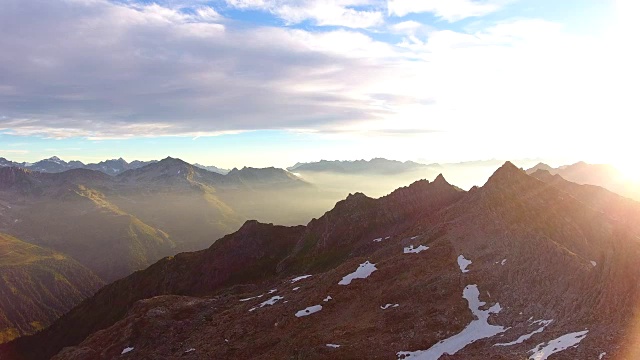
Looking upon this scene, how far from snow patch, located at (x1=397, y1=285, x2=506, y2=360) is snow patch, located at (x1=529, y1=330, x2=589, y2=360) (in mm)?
8747

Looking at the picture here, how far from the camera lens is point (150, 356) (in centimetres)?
8444

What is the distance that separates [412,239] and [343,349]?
160ft

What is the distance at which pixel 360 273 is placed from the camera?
301 ft

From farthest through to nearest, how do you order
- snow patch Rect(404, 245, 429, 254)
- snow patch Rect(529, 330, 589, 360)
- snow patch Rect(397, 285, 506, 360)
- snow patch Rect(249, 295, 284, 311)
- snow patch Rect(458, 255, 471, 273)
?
snow patch Rect(249, 295, 284, 311) < snow patch Rect(404, 245, 429, 254) < snow patch Rect(458, 255, 471, 273) < snow patch Rect(397, 285, 506, 360) < snow patch Rect(529, 330, 589, 360)

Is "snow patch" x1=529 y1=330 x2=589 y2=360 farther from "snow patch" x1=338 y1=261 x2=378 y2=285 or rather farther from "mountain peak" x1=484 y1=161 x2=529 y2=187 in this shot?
"mountain peak" x1=484 y1=161 x2=529 y2=187

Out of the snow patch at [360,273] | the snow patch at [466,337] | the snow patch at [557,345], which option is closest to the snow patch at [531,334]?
the snow patch at [557,345]

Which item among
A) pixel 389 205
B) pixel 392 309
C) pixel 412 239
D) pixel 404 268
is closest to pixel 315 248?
pixel 389 205

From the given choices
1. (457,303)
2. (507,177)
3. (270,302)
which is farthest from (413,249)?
(507,177)

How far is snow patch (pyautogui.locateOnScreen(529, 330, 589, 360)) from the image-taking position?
47188 mm

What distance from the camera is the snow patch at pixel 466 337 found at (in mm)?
56812

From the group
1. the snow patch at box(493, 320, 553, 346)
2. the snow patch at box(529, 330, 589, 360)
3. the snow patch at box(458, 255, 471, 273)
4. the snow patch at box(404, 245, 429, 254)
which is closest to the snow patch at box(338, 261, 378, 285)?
the snow patch at box(404, 245, 429, 254)

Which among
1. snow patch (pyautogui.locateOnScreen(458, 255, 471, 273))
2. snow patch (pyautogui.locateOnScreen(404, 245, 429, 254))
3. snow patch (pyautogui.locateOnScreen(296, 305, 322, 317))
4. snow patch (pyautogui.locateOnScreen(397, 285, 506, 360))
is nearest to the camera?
snow patch (pyautogui.locateOnScreen(397, 285, 506, 360))

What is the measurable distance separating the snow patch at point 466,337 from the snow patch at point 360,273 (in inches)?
1086

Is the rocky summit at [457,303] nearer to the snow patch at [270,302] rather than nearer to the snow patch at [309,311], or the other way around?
the snow patch at [309,311]
